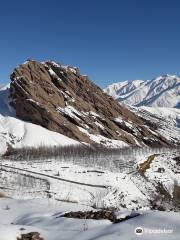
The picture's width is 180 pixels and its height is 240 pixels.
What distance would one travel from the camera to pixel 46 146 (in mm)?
193000

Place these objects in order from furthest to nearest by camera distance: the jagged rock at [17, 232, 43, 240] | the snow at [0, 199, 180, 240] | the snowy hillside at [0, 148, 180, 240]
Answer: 1. the jagged rock at [17, 232, 43, 240]
2. the snowy hillside at [0, 148, 180, 240]
3. the snow at [0, 199, 180, 240]

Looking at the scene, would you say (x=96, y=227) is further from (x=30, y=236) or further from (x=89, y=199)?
(x=89, y=199)

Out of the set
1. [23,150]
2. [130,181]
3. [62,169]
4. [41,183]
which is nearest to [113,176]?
[130,181]

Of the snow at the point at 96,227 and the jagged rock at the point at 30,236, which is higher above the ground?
the snow at the point at 96,227

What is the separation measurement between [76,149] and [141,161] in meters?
51.4

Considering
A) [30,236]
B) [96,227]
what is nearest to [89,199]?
[96,227]

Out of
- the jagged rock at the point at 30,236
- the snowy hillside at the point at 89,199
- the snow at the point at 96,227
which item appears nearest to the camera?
the snow at the point at 96,227

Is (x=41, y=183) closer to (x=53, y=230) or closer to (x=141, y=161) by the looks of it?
(x=141, y=161)

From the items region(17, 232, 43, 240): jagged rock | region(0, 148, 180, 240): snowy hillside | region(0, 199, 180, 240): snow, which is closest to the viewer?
region(0, 199, 180, 240): snow

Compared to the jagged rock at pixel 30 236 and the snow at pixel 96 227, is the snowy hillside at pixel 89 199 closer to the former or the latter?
the snow at pixel 96 227

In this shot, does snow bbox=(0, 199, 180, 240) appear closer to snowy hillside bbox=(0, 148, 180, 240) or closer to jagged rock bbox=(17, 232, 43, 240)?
snowy hillside bbox=(0, 148, 180, 240)

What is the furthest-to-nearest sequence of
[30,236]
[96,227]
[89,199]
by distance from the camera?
[89,199] < [96,227] < [30,236]

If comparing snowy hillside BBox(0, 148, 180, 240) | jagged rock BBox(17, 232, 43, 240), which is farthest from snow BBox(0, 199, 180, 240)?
jagged rock BBox(17, 232, 43, 240)

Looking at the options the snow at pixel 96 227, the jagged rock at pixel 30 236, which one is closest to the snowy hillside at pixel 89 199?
the snow at pixel 96 227
